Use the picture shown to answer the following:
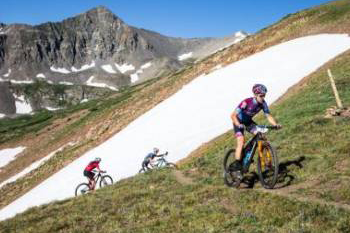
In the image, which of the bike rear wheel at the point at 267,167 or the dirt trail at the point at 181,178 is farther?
the dirt trail at the point at 181,178

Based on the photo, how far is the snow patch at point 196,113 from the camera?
37938 millimetres

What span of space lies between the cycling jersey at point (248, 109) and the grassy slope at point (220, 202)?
2358 millimetres

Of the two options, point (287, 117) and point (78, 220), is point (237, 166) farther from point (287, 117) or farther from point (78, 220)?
point (287, 117)

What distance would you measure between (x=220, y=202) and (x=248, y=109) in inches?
126

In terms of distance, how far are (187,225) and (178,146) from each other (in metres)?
25.1

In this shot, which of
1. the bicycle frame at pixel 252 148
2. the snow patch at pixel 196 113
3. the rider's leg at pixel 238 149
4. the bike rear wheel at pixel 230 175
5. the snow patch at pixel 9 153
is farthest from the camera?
the snow patch at pixel 9 153

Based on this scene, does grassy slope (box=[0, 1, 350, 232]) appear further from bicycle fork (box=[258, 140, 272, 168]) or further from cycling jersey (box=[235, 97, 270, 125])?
cycling jersey (box=[235, 97, 270, 125])

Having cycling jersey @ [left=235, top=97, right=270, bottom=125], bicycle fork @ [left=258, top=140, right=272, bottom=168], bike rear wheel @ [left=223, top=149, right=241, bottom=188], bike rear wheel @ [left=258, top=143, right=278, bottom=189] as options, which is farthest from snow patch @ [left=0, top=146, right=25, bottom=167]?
→ bicycle fork @ [left=258, top=140, right=272, bottom=168]

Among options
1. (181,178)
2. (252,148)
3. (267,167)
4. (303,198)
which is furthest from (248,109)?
(181,178)

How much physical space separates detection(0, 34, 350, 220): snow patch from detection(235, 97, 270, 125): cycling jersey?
19.9m

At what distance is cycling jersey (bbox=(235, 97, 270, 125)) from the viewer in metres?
14.5

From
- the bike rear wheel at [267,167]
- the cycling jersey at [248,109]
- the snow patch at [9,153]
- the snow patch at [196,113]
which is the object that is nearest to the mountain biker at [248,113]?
the cycling jersey at [248,109]

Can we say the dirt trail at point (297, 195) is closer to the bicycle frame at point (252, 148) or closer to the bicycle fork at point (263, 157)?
the bicycle fork at point (263, 157)

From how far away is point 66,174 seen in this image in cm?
4297
